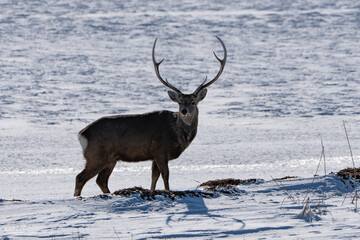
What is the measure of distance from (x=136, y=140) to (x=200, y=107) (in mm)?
8667

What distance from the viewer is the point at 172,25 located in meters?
25.5

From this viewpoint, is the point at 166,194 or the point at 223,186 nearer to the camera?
the point at 166,194

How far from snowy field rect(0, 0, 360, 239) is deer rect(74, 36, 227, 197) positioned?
0.50 meters

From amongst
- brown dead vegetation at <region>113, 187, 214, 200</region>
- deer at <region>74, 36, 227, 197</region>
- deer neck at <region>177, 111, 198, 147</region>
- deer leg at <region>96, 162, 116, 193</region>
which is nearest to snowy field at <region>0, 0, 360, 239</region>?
brown dead vegetation at <region>113, 187, 214, 200</region>

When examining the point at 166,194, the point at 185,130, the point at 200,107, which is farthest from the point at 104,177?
the point at 200,107

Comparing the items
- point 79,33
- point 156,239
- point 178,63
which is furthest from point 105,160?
point 79,33

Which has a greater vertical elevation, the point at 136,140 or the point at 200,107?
the point at 136,140

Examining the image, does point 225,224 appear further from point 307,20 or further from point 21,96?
point 307,20

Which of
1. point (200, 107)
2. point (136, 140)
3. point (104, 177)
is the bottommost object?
point (104, 177)

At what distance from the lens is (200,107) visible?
55.1 ft

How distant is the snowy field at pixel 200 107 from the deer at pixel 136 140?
1.65 ft

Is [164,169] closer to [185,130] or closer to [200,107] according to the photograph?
[185,130]

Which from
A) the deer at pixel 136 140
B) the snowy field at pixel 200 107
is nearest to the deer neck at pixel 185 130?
the deer at pixel 136 140

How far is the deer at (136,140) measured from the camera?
8062 mm
